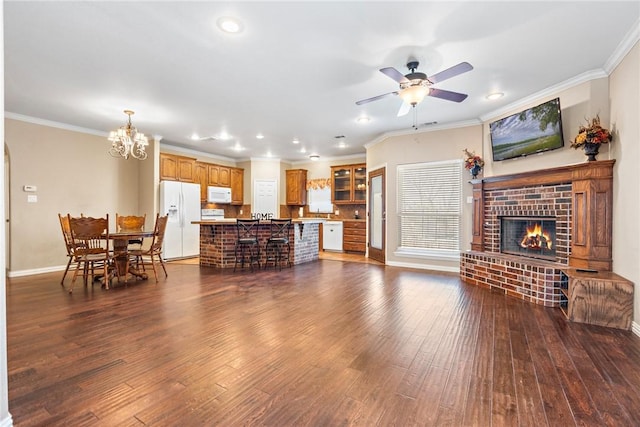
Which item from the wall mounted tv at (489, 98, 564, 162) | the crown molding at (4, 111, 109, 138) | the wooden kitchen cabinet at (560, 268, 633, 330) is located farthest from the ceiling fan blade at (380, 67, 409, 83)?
the crown molding at (4, 111, 109, 138)

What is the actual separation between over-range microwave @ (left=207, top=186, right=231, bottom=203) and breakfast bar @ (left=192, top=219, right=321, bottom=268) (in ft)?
6.73

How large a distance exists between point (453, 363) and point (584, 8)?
115 inches

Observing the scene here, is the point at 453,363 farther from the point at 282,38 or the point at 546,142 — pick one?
the point at 546,142

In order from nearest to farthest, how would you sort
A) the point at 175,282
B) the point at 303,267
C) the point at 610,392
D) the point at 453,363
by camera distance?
the point at 610,392, the point at 453,363, the point at 175,282, the point at 303,267

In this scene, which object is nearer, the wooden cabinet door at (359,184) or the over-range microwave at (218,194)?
the over-range microwave at (218,194)

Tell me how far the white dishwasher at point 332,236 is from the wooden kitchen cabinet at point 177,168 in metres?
3.58

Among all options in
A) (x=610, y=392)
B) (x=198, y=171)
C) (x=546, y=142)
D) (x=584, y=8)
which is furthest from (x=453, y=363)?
(x=198, y=171)

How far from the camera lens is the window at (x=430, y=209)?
5.58m

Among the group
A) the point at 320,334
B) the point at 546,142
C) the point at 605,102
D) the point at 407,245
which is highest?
the point at 605,102

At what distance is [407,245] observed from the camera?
609 centimetres

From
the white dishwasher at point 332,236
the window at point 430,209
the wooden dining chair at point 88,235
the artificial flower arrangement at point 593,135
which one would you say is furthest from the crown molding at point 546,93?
the wooden dining chair at point 88,235

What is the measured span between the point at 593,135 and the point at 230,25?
381 centimetres

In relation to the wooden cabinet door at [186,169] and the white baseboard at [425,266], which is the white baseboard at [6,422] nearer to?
the white baseboard at [425,266]

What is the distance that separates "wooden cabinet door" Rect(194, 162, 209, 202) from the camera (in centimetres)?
779
